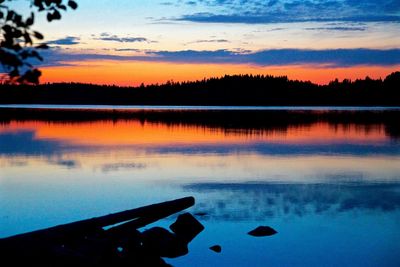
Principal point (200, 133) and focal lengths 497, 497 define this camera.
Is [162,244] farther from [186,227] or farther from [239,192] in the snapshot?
[239,192]

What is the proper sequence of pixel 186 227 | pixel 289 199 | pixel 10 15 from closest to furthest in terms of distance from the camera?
Answer: pixel 10 15 < pixel 186 227 < pixel 289 199

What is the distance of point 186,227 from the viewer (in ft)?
44.5

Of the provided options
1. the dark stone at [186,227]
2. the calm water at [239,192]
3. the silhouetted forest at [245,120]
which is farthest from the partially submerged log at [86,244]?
the silhouetted forest at [245,120]

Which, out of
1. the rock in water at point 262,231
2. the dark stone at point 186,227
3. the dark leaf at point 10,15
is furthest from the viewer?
the rock in water at point 262,231

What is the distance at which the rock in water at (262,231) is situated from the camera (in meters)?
13.6

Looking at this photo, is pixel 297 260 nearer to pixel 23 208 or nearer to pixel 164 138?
pixel 23 208

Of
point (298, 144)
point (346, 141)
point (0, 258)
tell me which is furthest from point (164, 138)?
point (0, 258)

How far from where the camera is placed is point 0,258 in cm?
754

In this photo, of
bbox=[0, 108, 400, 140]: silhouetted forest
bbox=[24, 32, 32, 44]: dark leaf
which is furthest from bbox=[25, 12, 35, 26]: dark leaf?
bbox=[0, 108, 400, 140]: silhouetted forest

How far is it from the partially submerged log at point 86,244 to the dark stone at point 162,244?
16 centimetres

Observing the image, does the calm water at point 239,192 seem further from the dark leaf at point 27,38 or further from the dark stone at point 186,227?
the dark leaf at point 27,38

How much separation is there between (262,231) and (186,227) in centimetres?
211

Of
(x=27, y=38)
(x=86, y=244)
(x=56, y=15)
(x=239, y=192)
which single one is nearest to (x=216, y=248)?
(x=86, y=244)

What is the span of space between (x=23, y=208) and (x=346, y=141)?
35.3 meters
